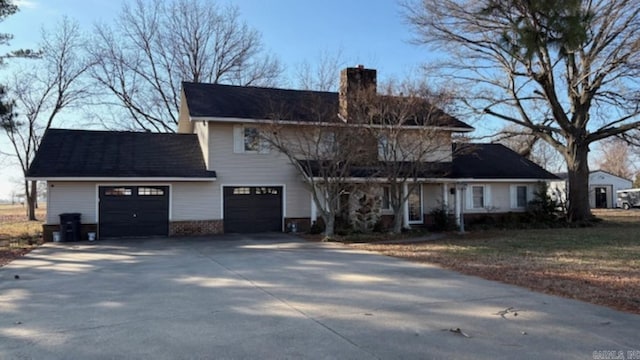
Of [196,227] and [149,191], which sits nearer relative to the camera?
[149,191]

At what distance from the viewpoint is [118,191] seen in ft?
62.6

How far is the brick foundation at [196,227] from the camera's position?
64.5ft

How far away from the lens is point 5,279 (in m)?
10.0

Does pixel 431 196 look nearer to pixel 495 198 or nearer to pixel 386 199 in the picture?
pixel 386 199

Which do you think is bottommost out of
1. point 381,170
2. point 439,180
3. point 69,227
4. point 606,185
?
point 69,227

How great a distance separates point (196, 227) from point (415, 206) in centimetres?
1015

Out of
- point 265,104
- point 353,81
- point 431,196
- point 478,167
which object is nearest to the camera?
point 353,81

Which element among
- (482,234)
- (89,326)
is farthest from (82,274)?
(482,234)

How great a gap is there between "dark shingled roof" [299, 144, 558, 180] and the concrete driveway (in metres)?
8.93

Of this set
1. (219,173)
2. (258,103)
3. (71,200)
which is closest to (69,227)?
(71,200)

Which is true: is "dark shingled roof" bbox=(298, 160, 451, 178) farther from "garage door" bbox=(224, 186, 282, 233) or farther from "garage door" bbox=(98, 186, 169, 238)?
"garage door" bbox=(98, 186, 169, 238)

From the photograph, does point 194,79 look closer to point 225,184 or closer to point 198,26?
point 198,26

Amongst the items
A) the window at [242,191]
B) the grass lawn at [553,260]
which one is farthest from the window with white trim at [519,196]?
the window at [242,191]

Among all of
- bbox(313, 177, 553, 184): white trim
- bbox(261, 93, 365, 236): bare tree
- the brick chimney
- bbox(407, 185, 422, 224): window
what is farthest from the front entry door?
bbox(261, 93, 365, 236): bare tree
